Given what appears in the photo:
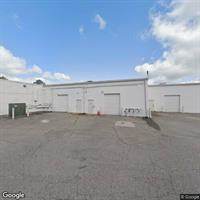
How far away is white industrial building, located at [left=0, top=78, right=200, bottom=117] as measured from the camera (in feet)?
55.6

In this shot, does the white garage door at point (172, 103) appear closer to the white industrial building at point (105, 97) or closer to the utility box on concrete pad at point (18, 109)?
the white industrial building at point (105, 97)

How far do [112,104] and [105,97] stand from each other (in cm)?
132

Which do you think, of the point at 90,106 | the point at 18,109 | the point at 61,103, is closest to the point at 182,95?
the point at 90,106

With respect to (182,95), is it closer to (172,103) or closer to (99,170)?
(172,103)

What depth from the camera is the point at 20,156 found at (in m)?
5.02

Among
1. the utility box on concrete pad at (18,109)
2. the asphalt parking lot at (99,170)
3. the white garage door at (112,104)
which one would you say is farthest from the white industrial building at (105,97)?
the asphalt parking lot at (99,170)

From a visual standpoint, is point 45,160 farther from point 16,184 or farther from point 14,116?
point 14,116

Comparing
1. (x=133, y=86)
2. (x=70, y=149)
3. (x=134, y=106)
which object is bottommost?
(x=70, y=149)

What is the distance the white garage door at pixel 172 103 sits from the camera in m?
21.8

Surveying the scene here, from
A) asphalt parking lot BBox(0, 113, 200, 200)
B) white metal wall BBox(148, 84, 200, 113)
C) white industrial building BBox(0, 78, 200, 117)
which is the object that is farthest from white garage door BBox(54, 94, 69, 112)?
asphalt parking lot BBox(0, 113, 200, 200)

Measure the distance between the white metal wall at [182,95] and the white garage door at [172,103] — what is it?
0.37 meters

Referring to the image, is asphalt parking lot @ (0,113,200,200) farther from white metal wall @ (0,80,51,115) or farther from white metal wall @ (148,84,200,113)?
Result: white metal wall @ (148,84,200,113)

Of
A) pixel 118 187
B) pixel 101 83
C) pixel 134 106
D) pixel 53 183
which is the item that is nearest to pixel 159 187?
pixel 118 187

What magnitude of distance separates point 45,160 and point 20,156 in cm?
104
